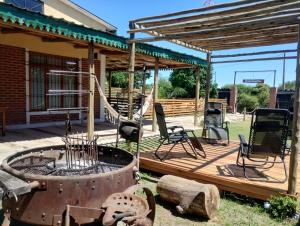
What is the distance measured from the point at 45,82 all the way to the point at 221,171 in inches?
279

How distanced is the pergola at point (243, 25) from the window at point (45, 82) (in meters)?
4.65

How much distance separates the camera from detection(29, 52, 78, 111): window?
9258 mm

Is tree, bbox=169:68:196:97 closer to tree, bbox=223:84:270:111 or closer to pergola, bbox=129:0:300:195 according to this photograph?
tree, bbox=223:84:270:111

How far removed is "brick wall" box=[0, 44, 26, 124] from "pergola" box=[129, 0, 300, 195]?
453 centimetres

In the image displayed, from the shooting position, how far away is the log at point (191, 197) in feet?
11.3

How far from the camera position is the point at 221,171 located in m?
4.63

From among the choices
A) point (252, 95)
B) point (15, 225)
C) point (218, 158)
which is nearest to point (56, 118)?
point (218, 158)

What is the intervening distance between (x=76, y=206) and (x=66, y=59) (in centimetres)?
840

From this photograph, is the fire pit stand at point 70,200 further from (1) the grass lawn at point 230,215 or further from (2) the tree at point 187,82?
(2) the tree at point 187,82

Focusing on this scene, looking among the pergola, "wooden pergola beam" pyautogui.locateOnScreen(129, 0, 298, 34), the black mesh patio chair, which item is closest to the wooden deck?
the pergola

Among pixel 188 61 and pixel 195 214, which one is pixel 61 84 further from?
pixel 195 214

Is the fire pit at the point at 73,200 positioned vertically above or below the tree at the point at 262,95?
below

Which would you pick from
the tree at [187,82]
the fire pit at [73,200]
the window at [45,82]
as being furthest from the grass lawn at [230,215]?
the tree at [187,82]

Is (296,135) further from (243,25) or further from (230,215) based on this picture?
(243,25)
